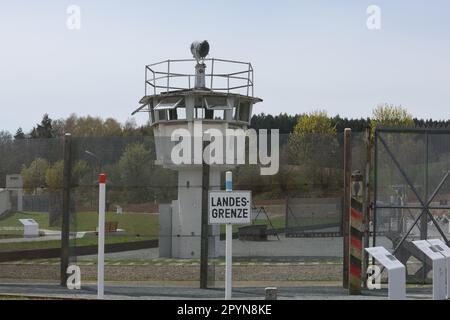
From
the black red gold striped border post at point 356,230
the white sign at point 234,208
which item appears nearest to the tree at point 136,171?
the black red gold striped border post at point 356,230

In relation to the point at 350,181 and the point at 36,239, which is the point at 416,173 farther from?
the point at 36,239

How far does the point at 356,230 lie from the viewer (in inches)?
535

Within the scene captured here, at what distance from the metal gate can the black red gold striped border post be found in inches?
33.3

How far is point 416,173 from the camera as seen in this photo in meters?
14.6

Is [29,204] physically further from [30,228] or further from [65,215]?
[65,215]

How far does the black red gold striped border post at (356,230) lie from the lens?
534 inches

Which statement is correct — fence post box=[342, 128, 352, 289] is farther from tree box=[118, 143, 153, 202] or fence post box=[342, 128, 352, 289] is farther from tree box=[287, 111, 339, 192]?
tree box=[118, 143, 153, 202]

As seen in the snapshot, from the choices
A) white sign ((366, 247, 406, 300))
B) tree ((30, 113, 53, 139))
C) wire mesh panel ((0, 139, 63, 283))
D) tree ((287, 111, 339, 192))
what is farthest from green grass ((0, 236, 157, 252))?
tree ((30, 113, 53, 139))

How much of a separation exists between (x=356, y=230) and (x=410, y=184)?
67.8 inches

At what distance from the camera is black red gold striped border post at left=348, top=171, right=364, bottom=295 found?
44.5 feet

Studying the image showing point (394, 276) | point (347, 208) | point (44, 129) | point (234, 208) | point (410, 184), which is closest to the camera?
point (394, 276)

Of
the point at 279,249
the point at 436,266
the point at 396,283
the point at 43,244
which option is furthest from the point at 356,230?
the point at 43,244

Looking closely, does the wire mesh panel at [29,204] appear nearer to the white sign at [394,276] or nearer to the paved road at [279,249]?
the paved road at [279,249]

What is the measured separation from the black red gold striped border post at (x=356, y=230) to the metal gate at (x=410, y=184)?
2.77ft
